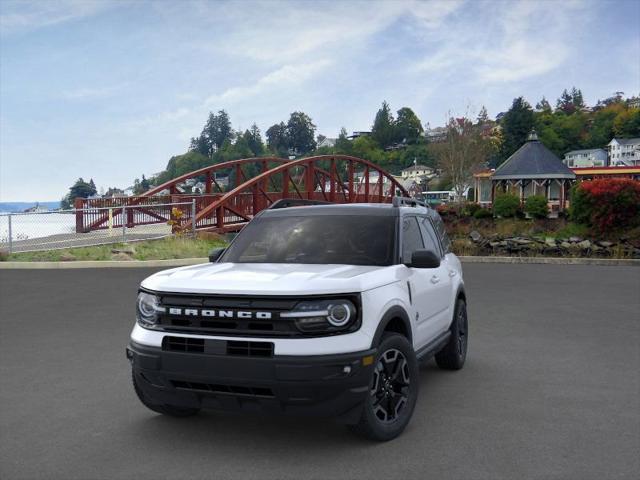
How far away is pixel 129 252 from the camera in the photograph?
2042 centimetres

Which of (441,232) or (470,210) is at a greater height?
(470,210)

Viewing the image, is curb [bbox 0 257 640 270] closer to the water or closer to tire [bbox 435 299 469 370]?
the water

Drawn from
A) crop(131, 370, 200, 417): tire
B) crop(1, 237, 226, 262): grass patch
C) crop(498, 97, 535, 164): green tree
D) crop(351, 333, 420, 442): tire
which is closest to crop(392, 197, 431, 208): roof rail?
crop(351, 333, 420, 442): tire

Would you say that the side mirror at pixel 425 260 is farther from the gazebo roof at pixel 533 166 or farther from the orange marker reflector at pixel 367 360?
the gazebo roof at pixel 533 166

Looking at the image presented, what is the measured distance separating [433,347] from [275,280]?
2147 millimetres

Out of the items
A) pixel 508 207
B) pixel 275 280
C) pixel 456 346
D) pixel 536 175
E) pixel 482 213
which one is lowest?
pixel 456 346

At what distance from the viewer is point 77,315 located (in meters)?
10.6

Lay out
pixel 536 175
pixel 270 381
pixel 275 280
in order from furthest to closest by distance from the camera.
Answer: pixel 536 175
pixel 275 280
pixel 270 381

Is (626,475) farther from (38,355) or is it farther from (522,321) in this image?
(38,355)

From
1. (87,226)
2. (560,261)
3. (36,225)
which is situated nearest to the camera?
(560,261)

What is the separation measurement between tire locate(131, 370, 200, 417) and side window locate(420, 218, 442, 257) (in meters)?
2.81

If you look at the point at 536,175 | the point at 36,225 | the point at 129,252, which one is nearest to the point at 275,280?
the point at 129,252

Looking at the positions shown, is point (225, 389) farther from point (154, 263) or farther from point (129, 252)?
point (129, 252)

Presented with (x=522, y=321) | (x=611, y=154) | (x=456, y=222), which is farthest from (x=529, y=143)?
(x=611, y=154)
